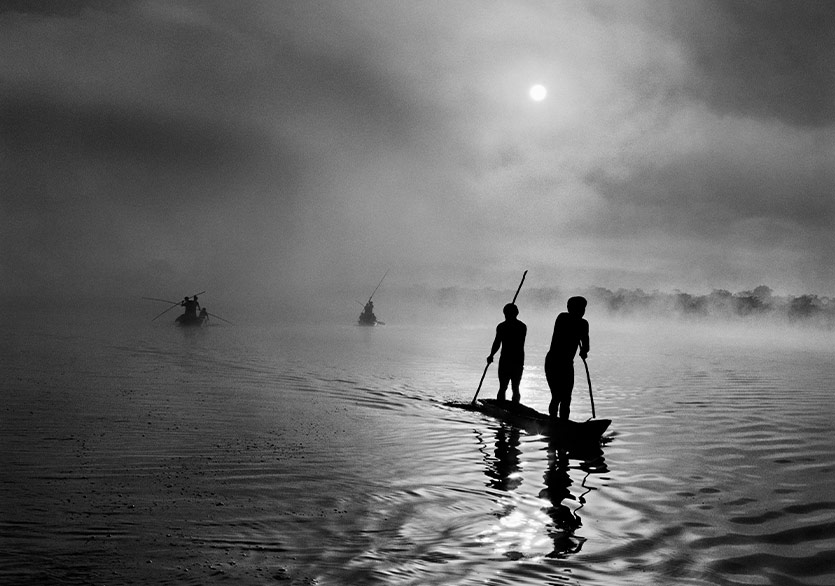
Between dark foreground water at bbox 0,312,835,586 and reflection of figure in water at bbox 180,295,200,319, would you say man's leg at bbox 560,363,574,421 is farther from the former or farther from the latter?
reflection of figure in water at bbox 180,295,200,319

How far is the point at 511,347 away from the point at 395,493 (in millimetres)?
8764

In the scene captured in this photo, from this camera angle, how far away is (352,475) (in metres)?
9.25

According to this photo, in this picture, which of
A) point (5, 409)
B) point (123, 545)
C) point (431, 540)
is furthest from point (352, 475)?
point (5, 409)

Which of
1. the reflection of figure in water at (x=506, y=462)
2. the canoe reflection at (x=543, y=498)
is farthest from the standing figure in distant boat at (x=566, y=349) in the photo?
the canoe reflection at (x=543, y=498)

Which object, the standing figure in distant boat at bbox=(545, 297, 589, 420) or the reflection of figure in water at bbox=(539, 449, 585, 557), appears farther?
the standing figure in distant boat at bbox=(545, 297, 589, 420)

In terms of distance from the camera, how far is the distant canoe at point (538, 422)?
40.0 ft

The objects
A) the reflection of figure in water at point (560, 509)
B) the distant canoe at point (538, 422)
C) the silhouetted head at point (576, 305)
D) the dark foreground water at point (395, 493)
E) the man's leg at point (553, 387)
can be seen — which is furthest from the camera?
the man's leg at point (553, 387)

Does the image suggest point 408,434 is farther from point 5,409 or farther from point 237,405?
point 5,409

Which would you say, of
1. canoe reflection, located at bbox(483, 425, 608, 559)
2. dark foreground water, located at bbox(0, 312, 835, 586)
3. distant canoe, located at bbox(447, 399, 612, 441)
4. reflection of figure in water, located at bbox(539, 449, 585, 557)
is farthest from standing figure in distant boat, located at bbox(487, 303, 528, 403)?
reflection of figure in water, located at bbox(539, 449, 585, 557)

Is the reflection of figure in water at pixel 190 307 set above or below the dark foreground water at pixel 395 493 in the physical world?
above

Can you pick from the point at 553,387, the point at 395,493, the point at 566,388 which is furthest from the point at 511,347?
the point at 395,493

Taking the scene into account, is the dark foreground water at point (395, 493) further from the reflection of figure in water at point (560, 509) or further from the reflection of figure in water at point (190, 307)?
the reflection of figure in water at point (190, 307)

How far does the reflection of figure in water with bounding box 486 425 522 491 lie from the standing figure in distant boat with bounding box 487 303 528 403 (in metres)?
2.75

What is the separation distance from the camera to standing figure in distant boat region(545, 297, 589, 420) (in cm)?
1316
